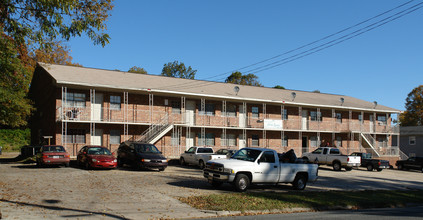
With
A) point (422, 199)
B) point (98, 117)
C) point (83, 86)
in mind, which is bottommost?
point (422, 199)

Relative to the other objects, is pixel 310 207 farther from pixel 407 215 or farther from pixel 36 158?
pixel 36 158

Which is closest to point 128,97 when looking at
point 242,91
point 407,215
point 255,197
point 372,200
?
point 242,91

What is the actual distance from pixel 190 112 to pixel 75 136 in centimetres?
983

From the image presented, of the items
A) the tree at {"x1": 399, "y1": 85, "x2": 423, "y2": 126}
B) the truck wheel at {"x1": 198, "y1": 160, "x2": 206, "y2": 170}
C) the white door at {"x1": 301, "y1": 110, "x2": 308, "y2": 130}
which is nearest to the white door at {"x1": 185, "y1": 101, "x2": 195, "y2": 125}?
the truck wheel at {"x1": 198, "y1": 160, "x2": 206, "y2": 170}

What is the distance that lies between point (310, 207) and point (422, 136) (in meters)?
41.3

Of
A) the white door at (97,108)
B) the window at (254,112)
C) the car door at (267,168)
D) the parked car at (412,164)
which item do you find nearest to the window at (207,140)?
the window at (254,112)

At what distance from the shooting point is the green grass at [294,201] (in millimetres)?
11219

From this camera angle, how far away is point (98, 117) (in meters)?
27.2

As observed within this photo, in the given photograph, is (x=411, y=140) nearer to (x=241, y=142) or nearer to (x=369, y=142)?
(x=369, y=142)

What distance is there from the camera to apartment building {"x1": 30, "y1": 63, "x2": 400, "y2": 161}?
87.6 ft

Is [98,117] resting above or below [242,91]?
below

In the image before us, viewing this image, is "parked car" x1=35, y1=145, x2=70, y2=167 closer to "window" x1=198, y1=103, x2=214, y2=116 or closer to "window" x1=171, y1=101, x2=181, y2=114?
"window" x1=171, y1=101, x2=181, y2=114

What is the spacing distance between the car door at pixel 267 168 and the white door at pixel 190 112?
1618cm

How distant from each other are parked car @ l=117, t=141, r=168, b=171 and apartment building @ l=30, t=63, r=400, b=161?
15.6ft
